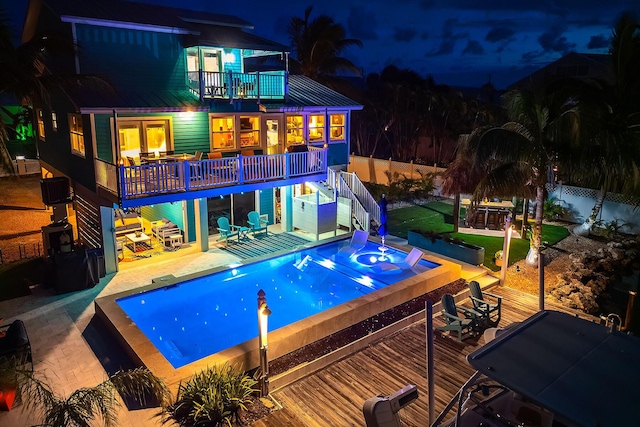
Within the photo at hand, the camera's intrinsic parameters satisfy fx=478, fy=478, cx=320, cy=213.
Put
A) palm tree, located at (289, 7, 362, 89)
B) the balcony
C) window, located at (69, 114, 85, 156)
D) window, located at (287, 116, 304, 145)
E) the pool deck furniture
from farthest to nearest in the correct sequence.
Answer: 1. palm tree, located at (289, 7, 362, 89)
2. window, located at (287, 116, 304, 145)
3. the pool deck furniture
4. window, located at (69, 114, 85, 156)
5. the balcony

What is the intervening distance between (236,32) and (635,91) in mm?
14417

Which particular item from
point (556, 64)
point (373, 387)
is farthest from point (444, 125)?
point (373, 387)

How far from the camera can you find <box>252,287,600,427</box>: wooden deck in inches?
305

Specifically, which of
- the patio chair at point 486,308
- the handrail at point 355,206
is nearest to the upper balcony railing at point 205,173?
the handrail at point 355,206

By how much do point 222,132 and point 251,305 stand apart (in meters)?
7.50

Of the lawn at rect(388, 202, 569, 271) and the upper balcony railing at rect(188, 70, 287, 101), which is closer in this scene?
the upper balcony railing at rect(188, 70, 287, 101)

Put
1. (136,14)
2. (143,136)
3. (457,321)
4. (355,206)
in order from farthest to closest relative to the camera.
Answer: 1. (355,206)
2. (136,14)
3. (143,136)
4. (457,321)

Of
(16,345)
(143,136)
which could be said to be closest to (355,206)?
(143,136)

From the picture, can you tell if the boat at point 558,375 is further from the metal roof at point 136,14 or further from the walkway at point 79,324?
the metal roof at point 136,14

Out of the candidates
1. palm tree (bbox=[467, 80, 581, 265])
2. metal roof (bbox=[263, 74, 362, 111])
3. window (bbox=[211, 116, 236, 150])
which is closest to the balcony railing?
metal roof (bbox=[263, 74, 362, 111])

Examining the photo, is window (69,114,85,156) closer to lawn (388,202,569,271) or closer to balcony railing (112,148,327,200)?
balcony railing (112,148,327,200)

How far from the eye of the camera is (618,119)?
51.3 feet

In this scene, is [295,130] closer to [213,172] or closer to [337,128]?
[337,128]

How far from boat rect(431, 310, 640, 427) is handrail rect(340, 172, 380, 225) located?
13.2 metres
